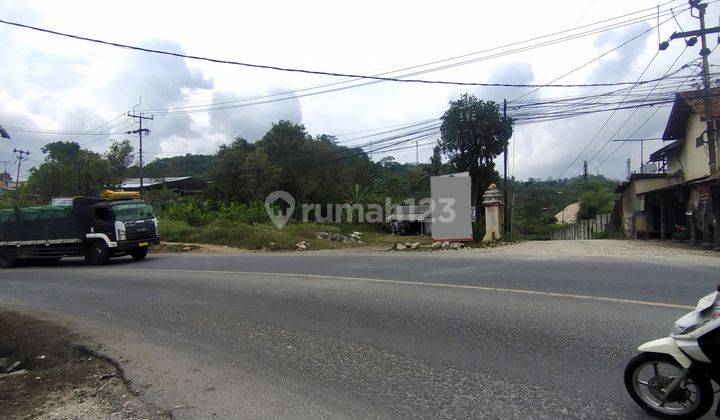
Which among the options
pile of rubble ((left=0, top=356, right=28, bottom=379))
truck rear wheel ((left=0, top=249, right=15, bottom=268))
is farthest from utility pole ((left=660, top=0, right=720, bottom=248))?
truck rear wheel ((left=0, top=249, right=15, bottom=268))

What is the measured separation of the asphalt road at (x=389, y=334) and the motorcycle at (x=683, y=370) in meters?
0.22

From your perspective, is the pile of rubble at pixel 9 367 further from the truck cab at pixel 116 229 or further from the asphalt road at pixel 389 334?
the truck cab at pixel 116 229

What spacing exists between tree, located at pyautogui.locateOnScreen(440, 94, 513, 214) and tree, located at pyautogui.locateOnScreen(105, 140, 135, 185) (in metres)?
39.4

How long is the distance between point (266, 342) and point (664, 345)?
4.41 meters

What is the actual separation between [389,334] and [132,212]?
15724 millimetres

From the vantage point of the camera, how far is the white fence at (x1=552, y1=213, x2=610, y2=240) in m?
37.6

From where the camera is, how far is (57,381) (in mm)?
5527

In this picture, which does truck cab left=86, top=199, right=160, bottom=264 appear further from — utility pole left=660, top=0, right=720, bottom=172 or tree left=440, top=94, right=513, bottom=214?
utility pole left=660, top=0, right=720, bottom=172

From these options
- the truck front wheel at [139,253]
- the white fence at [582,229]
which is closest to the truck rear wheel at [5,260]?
the truck front wheel at [139,253]

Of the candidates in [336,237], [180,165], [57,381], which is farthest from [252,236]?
[180,165]

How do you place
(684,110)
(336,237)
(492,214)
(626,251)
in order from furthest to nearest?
1. (336,237)
2. (684,110)
3. (492,214)
4. (626,251)

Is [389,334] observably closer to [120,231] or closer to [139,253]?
[120,231]

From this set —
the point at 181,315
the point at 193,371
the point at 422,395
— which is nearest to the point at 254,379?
the point at 193,371

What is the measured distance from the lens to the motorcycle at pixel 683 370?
3730 millimetres
